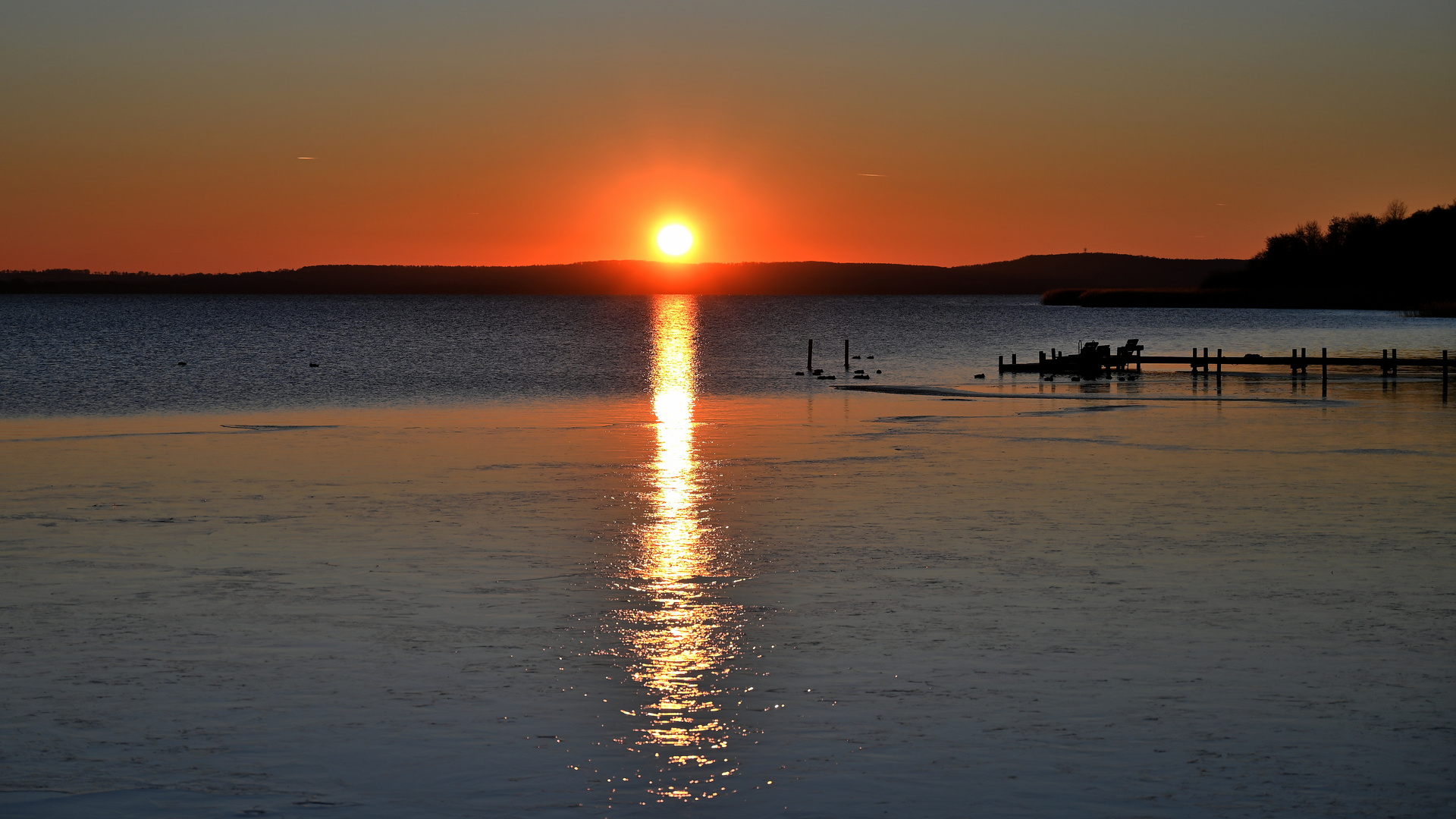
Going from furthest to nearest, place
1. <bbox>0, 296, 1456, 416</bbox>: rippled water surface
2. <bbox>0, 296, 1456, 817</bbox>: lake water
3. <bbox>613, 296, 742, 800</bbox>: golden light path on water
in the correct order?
<bbox>0, 296, 1456, 416</bbox>: rippled water surface
<bbox>613, 296, 742, 800</bbox>: golden light path on water
<bbox>0, 296, 1456, 817</bbox>: lake water

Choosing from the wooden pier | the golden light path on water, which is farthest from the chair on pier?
the golden light path on water

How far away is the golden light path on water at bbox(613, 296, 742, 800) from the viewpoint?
8.62 metres

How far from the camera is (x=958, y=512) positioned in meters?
18.8

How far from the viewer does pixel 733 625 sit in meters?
12.2

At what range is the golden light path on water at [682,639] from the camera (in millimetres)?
8625

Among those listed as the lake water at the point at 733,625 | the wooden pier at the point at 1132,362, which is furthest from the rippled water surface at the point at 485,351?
the lake water at the point at 733,625

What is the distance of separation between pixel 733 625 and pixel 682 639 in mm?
686

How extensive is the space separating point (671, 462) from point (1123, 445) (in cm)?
932

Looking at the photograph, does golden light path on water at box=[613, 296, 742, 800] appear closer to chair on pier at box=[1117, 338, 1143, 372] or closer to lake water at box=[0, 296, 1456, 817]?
lake water at box=[0, 296, 1456, 817]

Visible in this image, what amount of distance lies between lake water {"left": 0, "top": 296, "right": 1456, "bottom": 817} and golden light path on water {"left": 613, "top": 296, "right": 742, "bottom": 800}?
0.05 metres

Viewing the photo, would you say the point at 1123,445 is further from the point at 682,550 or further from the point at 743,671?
the point at 743,671

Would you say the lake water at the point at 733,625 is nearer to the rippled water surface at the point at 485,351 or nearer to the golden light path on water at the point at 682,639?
the golden light path on water at the point at 682,639

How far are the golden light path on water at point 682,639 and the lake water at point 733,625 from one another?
1.9 inches

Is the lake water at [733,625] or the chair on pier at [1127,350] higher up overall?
Result: the chair on pier at [1127,350]
